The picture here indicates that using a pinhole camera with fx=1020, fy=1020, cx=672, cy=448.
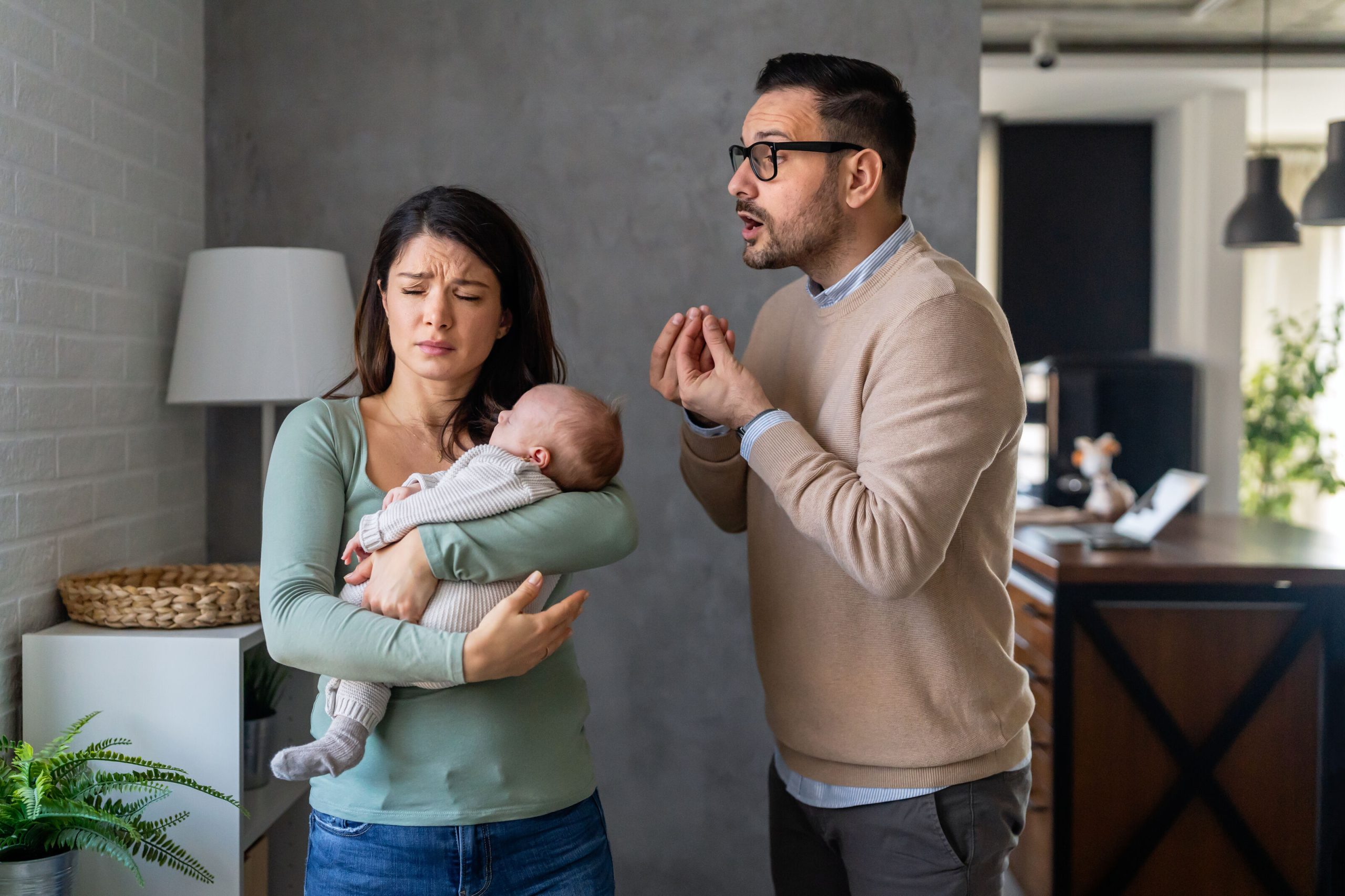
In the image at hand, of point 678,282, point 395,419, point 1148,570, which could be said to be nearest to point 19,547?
point 395,419

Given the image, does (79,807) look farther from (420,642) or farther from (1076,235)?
(1076,235)

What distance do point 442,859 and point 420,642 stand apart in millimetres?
302

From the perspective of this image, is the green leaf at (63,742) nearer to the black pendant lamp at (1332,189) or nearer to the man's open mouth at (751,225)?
the man's open mouth at (751,225)

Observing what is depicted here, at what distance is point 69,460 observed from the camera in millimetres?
1840

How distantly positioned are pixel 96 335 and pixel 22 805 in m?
0.87

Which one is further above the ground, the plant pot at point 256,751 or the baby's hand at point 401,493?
the baby's hand at point 401,493

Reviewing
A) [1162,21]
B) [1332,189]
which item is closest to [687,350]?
[1332,189]

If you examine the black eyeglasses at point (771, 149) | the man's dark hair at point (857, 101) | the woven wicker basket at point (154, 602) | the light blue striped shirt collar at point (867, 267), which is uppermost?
the man's dark hair at point (857, 101)

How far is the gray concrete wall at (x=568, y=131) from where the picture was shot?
2.32m

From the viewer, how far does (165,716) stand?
5.78 feet

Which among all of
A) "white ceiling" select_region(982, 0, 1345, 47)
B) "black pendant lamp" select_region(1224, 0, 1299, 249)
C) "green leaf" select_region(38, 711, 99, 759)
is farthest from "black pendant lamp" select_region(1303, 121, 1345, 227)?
"green leaf" select_region(38, 711, 99, 759)

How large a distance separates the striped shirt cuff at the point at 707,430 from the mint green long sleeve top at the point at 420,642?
35 centimetres

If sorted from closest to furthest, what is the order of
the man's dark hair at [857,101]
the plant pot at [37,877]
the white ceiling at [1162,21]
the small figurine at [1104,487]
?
1. the plant pot at [37,877]
2. the man's dark hair at [857,101]
3. the small figurine at [1104,487]
4. the white ceiling at [1162,21]

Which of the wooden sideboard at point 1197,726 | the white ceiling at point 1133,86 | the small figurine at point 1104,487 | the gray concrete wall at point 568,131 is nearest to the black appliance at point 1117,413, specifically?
the white ceiling at point 1133,86
